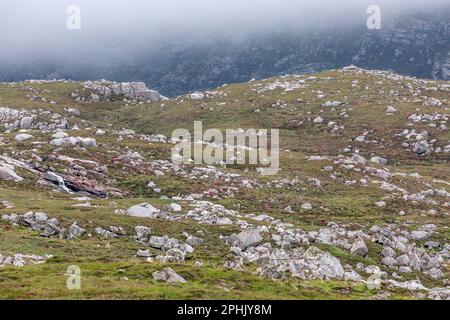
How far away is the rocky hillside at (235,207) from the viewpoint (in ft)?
111

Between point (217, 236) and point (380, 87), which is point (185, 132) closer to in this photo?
point (380, 87)

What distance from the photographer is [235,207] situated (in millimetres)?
61281

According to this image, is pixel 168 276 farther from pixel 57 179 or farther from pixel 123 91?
pixel 123 91

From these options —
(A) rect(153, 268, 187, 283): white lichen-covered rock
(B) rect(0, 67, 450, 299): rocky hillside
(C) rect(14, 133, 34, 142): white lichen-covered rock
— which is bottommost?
(B) rect(0, 67, 450, 299): rocky hillside

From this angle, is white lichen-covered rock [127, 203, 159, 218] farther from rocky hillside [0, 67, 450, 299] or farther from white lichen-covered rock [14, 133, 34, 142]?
white lichen-covered rock [14, 133, 34, 142]

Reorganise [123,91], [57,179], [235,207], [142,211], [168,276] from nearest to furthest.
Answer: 1. [168,276]
2. [142,211]
3. [235,207]
4. [57,179]
5. [123,91]

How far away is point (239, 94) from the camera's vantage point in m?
145

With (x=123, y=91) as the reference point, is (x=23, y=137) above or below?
below

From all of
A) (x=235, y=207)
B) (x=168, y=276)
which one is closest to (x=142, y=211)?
(x=235, y=207)

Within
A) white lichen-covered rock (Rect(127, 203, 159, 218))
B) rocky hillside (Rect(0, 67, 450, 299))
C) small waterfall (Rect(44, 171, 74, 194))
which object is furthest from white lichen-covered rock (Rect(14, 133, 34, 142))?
white lichen-covered rock (Rect(127, 203, 159, 218))

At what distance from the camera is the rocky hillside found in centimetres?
3381

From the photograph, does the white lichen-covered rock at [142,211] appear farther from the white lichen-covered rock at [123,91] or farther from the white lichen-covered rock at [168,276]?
the white lichen-covered rock at [123,91]

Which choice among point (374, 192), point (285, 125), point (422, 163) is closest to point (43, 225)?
point (374, 192)

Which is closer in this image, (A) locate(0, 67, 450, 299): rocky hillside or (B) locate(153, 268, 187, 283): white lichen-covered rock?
(B) locate(153, 268, 187, 283): white lichen-covered rock
